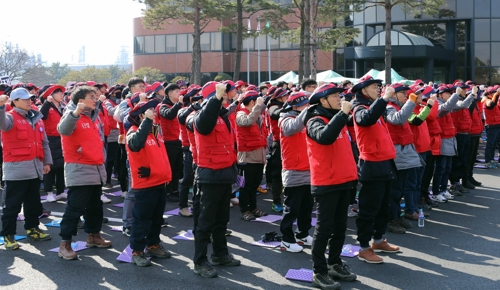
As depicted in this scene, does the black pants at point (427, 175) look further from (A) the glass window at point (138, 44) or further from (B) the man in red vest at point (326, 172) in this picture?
(A) the glass window at point (138, 44)

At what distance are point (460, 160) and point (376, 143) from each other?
5.17 m

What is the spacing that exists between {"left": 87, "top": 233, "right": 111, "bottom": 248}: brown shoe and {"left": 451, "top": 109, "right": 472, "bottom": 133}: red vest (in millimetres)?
7404

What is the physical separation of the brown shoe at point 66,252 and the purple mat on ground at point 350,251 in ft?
11.0

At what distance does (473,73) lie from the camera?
120ft

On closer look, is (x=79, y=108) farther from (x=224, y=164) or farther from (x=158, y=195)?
(x=224, y=164)

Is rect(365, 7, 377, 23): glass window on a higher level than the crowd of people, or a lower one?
higher

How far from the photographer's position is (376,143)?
641cm

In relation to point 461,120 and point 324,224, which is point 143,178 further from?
point 461,120

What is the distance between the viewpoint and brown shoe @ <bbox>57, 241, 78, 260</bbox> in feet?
21.3

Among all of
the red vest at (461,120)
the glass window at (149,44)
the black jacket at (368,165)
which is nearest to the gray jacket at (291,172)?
the black jacket at (368,165)

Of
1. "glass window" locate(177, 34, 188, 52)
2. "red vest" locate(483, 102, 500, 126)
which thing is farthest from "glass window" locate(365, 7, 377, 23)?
"red vest" locate(483, 102, 500, 126)

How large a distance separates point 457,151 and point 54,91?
7.83 meters

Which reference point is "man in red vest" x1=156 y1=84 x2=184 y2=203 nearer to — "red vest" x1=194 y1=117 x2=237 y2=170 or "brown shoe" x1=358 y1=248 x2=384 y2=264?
"red vest" x1=194 y1=117 x2=237 y2=170

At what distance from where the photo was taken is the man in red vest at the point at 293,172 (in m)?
6.67
